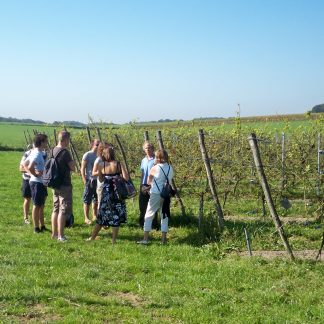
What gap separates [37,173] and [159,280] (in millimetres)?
3438

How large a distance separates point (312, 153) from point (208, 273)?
7.36 m

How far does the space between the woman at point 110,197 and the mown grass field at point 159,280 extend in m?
0.37

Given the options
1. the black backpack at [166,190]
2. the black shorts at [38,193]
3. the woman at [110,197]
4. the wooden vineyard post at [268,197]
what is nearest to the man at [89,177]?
the black shorts at [38,193]

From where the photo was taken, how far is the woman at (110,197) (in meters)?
7.66

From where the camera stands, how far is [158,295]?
5254 millimetres

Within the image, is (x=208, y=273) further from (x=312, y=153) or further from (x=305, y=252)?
(x=312, y=153)

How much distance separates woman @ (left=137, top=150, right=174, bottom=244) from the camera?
781 cm

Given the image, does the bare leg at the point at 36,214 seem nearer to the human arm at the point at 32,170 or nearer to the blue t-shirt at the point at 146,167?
the human arm at the point at 32,170

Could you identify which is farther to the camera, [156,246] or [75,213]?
[75,213]

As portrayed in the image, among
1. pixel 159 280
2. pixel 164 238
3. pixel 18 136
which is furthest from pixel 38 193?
pixel 18 136

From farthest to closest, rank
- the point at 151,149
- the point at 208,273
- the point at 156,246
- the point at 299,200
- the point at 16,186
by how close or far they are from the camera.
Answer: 1. the point at 16,186
2. the point at 299,200
3. the point at 151,149
4. the point at 156,246
5. the point at 208,273

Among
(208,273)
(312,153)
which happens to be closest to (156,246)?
(208,273)

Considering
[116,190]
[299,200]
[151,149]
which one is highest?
[151,149]

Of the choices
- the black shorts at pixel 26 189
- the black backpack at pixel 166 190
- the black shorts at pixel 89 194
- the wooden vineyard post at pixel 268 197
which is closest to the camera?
the wooden vineyard post at pixel 268 197
